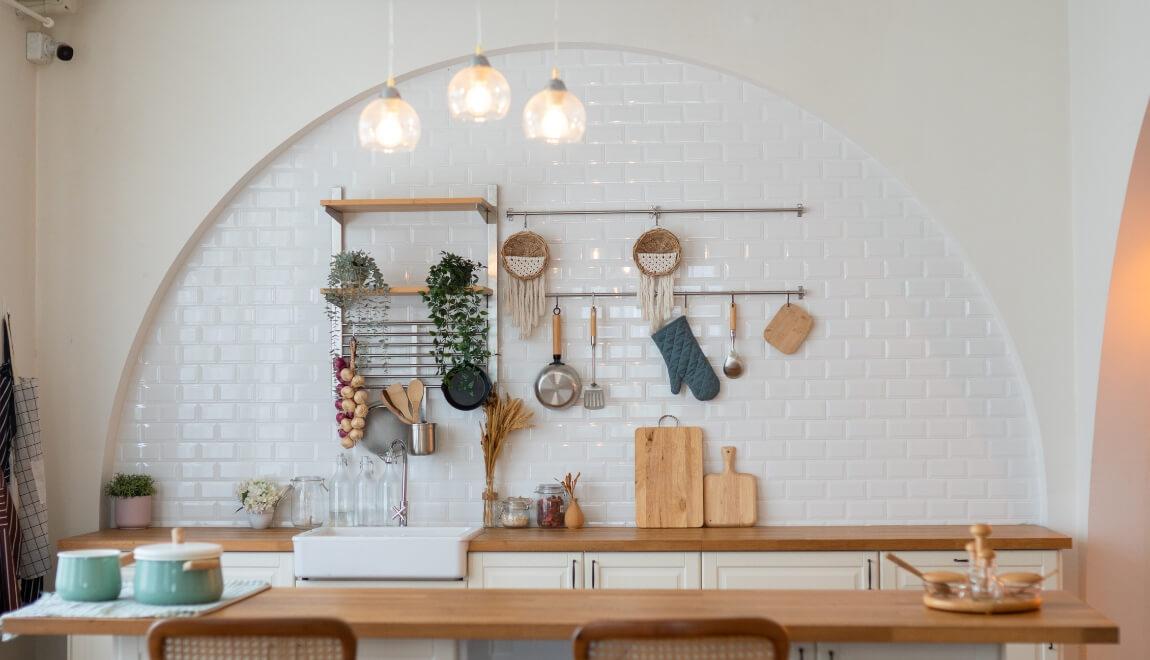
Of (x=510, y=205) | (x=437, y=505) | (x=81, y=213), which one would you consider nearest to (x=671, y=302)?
(x=510, y=205)

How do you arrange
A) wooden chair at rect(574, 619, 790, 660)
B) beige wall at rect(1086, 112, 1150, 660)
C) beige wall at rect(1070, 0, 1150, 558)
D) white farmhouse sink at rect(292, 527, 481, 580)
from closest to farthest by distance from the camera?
wooden chair at rect(574, 619, 790, 660) → beige wall at rect(1070, 0, 1150, 558) → white farmhouse sink at rect(292, 527, 481, 580) → beige wall at rect(1086, 112, 1150, 660)

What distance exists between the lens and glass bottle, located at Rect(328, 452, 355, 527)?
480cm

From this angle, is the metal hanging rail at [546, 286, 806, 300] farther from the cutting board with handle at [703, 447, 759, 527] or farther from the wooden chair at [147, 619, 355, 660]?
the wooden chair at [147, 619, 355, 660]

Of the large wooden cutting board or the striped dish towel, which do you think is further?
the large wooden cutting board

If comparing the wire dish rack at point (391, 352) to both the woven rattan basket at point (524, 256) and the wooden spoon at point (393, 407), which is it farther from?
the woven rattan basket at point (524, 256)

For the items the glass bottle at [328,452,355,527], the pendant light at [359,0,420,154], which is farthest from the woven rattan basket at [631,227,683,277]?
the pendant light at [359,0,420,154]

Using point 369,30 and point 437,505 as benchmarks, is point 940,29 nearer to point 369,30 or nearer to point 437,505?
point 369,30

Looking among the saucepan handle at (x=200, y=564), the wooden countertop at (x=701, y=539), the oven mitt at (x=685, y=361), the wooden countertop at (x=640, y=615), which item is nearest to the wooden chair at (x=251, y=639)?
the wooden countertop at (x=640, y=615)

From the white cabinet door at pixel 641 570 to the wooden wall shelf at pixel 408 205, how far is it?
1567 mm

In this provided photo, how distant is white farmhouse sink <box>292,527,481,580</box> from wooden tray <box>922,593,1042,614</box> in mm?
2032

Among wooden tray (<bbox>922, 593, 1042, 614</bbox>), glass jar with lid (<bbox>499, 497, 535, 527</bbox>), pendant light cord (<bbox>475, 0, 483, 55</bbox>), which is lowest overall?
glass jar with lid (<bbox>499, 497, 535, 527</bbox>)

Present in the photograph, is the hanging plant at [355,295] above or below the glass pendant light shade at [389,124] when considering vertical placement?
below

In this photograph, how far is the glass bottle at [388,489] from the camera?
4816 mm

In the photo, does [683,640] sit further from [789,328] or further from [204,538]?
[204,538]
